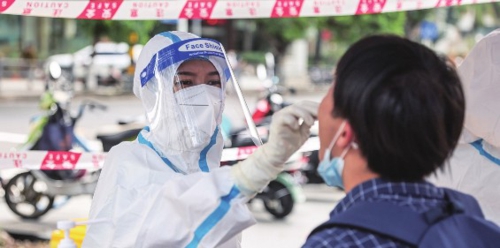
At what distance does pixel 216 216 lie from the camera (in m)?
1.95

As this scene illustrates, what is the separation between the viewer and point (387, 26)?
2742cm

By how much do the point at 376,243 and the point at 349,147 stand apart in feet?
0.67

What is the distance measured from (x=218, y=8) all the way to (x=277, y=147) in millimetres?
2361

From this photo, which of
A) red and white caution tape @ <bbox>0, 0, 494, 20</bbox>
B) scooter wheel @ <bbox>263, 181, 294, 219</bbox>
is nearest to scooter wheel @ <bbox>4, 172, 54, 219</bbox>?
scooter wheel @ <bbox>263, 181, 294, 219</bbox>

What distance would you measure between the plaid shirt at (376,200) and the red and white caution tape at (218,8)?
2.47 meters

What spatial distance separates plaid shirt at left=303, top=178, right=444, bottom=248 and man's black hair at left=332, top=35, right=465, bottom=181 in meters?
0.02

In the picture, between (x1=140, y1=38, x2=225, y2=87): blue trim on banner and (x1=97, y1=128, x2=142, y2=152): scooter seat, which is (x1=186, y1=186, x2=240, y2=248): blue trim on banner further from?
(x1=97, y1=128, x2=142, y2=152): scooter seat

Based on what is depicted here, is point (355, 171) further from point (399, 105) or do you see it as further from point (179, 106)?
point (179, 106)

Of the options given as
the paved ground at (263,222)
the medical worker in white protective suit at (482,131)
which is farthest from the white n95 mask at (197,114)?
the paved ground at (263,222)

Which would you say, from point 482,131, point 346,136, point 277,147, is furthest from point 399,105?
point 482,131

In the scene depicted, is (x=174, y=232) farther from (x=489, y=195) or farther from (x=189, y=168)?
(x=489, y=195)

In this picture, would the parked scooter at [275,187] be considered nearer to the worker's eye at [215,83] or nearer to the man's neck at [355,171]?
the worker's eye at [215,83]

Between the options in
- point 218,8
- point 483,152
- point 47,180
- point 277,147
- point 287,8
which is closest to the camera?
point 277,147

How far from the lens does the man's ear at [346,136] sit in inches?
61.4
